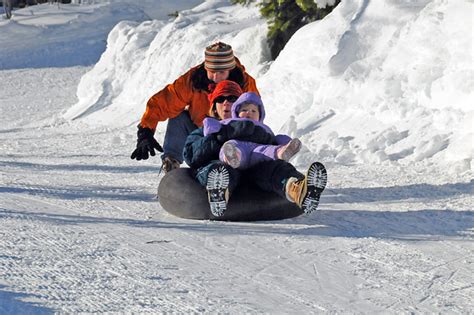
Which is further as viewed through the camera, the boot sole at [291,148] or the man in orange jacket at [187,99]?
the man in orange jacket at [187,99]

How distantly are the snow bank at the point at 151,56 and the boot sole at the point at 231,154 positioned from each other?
812 centimetres

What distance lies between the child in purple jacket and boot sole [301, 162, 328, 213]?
0.40m

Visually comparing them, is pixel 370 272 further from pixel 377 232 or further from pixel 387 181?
pixel 387 181

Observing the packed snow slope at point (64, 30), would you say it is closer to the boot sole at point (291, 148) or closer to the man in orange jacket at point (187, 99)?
the man in orange jacket at point (187, 99)

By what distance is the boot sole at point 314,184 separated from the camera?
530 centimetres

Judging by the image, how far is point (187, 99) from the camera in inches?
288

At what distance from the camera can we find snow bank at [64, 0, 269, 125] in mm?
14625

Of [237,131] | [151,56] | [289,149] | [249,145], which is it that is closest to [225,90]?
[237,131]

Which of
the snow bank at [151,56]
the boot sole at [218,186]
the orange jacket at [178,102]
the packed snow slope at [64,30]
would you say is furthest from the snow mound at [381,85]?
the packed snow slope at [64,30]

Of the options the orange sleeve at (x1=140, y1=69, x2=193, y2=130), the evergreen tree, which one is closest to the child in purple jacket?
the orange sleeve at (x1=140, y1=69, x2=193, y2=130)

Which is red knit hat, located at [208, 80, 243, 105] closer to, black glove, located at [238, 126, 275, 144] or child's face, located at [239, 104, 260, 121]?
child's face, located at [239, 104, 260, 121]

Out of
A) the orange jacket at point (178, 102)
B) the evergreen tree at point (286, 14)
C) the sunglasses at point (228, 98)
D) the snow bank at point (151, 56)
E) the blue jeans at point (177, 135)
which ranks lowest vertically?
the snow bank at point (151, 56)

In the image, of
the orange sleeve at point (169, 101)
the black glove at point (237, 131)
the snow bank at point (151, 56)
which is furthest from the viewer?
the snow bank at point (151, 56)

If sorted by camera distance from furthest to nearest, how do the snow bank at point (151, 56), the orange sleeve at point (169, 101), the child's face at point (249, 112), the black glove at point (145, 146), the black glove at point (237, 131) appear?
1. the snow bank at point (151, 56)
2. the orange sleeve at point (169, 101)
3. the black glove at point (145, 146)
4. the child's face at point (249, 112)
5. the black glove at point (237, 131)
